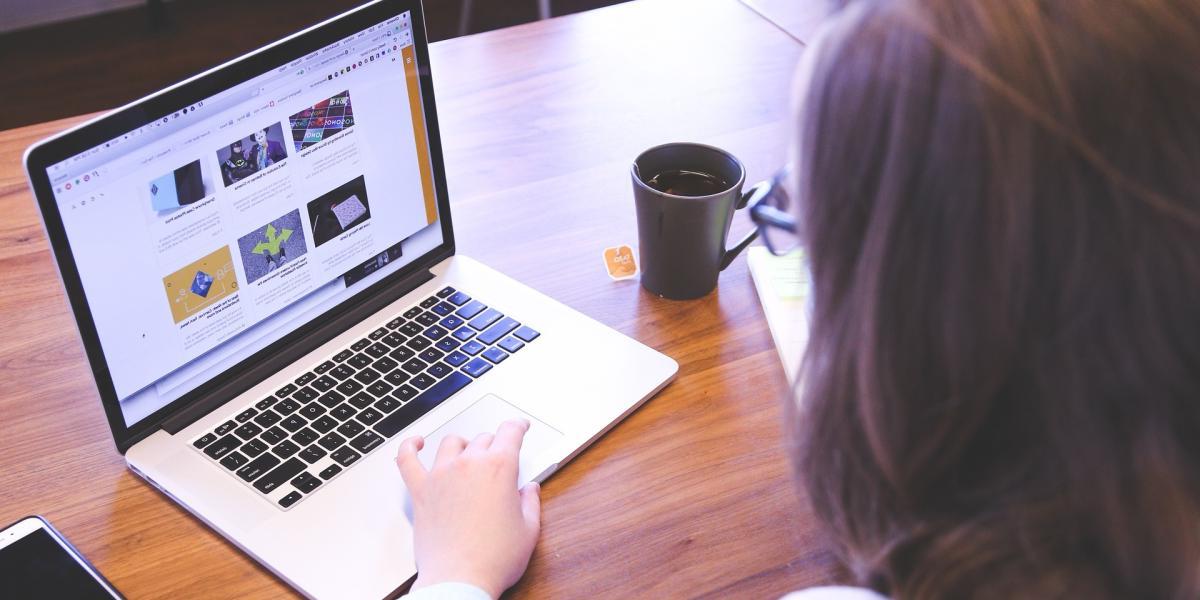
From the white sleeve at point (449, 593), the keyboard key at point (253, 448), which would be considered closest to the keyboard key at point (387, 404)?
the keyboard key at point (253, 448)

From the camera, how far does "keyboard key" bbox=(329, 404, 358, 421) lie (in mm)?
870

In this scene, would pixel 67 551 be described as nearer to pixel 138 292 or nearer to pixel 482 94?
pixel 138 292

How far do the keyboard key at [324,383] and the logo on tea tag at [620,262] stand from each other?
1.03ft

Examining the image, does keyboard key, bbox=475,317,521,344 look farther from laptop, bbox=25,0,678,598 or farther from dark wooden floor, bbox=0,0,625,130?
dark wooden floor, bbox=0,0,625,130

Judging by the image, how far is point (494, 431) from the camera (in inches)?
34.4

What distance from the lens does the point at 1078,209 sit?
0.49 metres

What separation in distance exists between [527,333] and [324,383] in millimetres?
195

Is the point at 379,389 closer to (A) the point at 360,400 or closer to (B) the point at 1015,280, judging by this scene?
(A) the point at 360,400

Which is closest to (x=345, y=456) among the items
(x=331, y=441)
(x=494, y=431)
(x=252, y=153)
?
(x=331, y=441)

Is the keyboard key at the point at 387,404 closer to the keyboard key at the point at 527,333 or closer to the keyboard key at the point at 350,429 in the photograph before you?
the keyboard key at the point at 350,429

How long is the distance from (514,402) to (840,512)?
0.35 m

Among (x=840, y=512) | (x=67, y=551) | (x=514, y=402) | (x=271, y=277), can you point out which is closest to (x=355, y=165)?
(x=271, y=277)

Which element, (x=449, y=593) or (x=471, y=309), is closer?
(x=449, y=593)

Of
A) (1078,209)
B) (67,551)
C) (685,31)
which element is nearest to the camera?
(1078,209)
